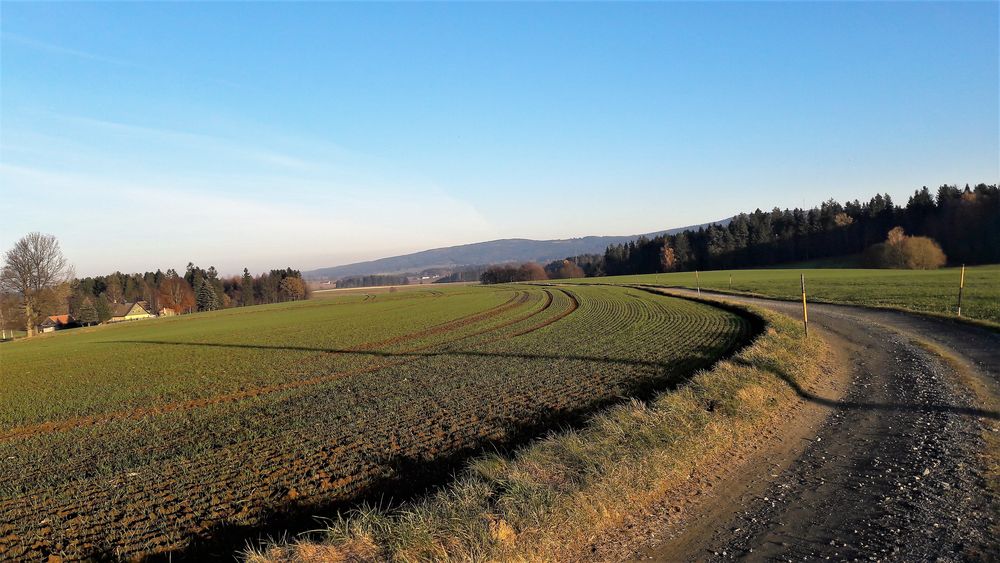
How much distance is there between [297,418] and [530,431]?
19.6ft

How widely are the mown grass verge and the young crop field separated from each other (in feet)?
5.63

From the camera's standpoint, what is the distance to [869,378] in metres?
10.7

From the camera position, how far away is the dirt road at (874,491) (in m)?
4.57

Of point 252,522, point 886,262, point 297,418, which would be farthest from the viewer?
point 886,262

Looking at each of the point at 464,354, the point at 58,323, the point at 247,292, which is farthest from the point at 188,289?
the point at 464,354

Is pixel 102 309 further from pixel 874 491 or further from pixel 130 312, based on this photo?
pixel 874 491

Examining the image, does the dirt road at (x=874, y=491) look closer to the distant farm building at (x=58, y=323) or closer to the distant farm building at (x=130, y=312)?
the distant farm building at (x=130, y=312)

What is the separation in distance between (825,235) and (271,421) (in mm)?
106632

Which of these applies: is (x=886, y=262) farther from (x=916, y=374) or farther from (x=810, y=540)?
(x=810, y=540)

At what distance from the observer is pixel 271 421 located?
11.5 meters

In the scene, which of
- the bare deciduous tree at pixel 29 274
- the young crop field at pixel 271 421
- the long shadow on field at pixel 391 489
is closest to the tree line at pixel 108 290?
the bare deciduous tree at pixel 29 274

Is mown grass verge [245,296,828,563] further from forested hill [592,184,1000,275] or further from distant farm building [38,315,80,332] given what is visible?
distant farm building [38,315,80,332]

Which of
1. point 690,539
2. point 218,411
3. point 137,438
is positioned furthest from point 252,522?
point 218,411

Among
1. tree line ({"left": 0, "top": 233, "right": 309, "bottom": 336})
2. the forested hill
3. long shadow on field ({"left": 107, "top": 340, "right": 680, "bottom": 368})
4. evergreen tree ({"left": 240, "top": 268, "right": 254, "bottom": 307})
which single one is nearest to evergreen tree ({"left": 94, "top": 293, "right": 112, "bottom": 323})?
tree line ({"left": 0, "top": 233, "right": 309, "bottom": 336})
